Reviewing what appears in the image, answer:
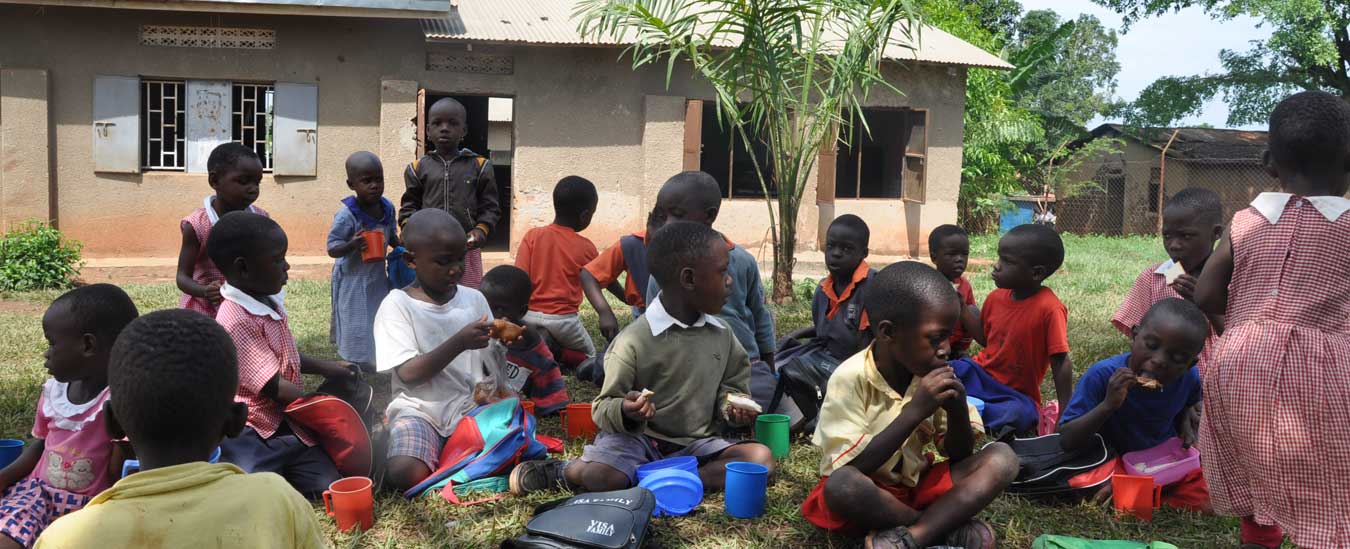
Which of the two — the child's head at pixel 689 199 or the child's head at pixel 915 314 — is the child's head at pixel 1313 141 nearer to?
the child's head at pixel 915 314

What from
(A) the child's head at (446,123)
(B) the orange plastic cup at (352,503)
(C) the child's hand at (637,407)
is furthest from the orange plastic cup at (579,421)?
(A) the child's head at (446,123)

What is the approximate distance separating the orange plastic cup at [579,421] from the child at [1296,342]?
2.29m

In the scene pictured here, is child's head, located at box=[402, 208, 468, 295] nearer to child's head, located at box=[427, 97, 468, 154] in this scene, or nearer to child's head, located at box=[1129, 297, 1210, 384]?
child's head, located at box=[427, 97, 468, 154]

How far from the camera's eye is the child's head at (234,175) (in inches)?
165

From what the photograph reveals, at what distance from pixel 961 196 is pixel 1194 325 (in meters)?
13.9

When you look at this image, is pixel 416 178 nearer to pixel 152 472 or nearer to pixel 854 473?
A: pixel 854 473

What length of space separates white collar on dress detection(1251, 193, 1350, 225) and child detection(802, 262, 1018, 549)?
0.88m

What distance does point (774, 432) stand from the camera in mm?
3885

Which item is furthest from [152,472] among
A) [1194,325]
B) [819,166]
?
[819,166]

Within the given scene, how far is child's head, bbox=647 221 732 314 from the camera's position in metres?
3.40

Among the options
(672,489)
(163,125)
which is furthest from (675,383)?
(163,125)

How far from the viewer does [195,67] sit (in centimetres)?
1022

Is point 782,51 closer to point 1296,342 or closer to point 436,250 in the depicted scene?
point 436,250

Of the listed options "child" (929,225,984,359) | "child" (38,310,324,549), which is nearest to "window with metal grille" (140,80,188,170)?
"child" (929,225,984,359)
